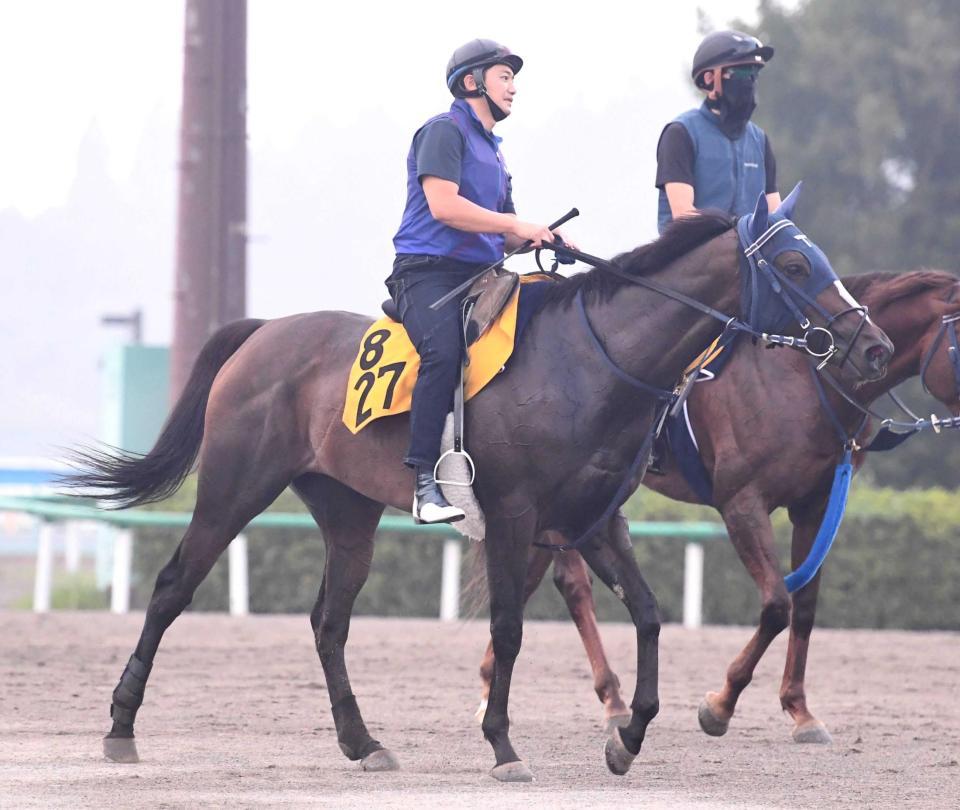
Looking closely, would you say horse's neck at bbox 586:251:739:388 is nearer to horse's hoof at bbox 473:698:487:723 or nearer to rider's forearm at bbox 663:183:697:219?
rider's forearm at bbox 663:183:697:219

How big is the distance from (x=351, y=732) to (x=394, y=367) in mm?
1401

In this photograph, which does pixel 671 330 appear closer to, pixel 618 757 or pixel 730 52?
pixel 618 757

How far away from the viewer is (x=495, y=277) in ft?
21.3

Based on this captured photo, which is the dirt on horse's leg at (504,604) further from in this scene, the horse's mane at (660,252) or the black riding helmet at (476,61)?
the black riding helmet at (476,61)

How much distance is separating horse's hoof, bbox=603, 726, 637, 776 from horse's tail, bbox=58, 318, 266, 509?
7.57ft

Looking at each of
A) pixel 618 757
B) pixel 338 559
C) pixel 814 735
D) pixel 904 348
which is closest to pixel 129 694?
pixel 338 559

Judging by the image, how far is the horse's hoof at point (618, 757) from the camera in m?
6.27

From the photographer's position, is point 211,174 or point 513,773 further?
point 211,174

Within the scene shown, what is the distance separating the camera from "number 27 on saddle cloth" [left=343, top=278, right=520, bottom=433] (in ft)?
20.7

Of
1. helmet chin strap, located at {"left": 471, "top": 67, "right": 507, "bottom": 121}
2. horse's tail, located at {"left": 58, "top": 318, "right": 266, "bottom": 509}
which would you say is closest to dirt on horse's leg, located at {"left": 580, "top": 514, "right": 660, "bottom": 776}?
helmet chin strap, located at {"left": 471, "top": 67, "right": 507, "bottom": 121}

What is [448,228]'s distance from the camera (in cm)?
665

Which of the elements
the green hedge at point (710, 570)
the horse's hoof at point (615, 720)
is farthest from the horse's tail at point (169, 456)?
the green hedge at point (710, 570)

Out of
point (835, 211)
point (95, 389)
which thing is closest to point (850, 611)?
point (835, 211)

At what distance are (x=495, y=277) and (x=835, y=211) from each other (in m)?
17.4
